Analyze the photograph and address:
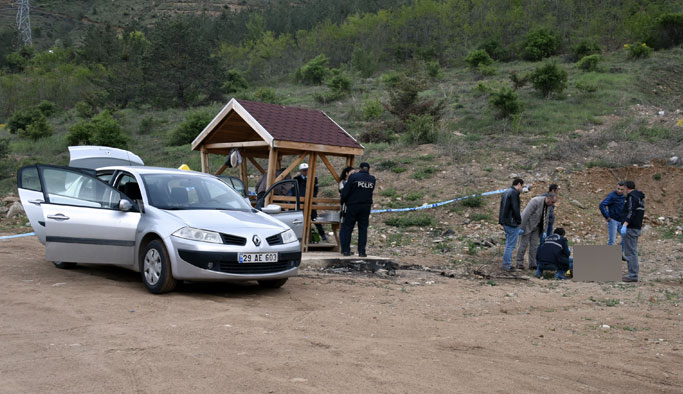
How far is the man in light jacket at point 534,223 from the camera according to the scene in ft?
36.6

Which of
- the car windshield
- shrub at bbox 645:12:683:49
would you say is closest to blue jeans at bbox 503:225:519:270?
the car windshield

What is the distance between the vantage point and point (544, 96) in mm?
26594

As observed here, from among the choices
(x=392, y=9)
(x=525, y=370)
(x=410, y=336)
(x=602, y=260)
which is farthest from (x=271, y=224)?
(x=392, y=9)

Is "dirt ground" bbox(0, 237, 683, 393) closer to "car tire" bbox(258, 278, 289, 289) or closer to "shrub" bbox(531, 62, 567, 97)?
"car tire" bbox(258, 278, 289, 289)

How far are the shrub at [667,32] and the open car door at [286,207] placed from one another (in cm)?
3359

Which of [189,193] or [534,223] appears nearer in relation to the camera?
[189,193]

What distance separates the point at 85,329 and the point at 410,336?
9.88 feet

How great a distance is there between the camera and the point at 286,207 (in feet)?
36.6

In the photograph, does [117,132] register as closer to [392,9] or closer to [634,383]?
[634,383]

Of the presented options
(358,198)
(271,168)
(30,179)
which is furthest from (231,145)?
(30,179)

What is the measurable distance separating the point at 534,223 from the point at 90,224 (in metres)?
8.02

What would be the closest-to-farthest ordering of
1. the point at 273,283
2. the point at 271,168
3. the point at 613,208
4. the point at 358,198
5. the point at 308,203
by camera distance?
1. the point at 273,283
2. the point at 358,198
3. the point at 271,168
4. the point at 308,203
5. the point at 613,208

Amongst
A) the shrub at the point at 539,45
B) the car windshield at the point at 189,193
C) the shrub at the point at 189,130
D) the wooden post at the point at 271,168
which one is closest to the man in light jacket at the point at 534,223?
the wooden post at the point at 271,168

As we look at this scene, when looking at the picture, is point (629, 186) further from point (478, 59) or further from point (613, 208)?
point (478, 59)
